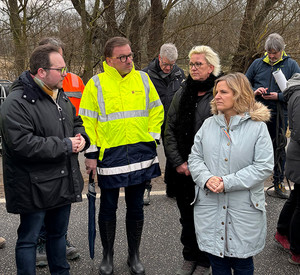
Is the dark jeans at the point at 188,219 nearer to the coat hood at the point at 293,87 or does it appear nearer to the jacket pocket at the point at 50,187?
the jacket pocket at the point at 50,187

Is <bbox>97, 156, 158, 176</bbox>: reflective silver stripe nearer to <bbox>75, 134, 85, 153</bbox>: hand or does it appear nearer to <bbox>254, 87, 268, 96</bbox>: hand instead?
<bbox>75, 134, 85, 153</bbox>: hand

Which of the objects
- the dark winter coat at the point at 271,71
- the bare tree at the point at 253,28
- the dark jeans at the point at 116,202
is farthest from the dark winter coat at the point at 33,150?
the bare tree at the point at 253,28

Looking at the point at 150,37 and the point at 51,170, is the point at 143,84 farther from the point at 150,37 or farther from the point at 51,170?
the point at 150,37

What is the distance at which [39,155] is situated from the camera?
7.57ft

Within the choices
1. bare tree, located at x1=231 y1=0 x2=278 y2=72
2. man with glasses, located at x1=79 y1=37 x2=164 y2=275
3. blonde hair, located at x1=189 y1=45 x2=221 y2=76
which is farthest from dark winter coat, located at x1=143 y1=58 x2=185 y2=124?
bare tree, located at x1=231 y1=0 x2=278 y2=72

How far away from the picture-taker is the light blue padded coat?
230cm

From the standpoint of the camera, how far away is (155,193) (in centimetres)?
476

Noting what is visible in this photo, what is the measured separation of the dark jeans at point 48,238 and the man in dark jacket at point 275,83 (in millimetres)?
2879

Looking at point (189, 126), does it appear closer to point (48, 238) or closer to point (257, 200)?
point (257, 200)

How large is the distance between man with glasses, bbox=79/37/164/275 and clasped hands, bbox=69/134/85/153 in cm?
22

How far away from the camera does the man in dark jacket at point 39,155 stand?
2.30m

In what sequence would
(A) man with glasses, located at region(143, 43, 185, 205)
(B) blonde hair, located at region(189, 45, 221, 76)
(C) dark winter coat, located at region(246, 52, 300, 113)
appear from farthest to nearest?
(C) dark winter coat, located at region(246, 52, 300, 113)
(A) man with glasses, located at region(143, 43, 185, 205)
(B) blonde hair, located at region(189, 45, 221, 76)

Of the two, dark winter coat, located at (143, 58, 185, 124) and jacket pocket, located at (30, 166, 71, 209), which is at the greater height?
dark winter coat, located at (143, 58, 185, 124)

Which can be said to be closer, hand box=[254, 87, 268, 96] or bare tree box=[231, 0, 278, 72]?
hand box=[254, 87, 268, 96]
